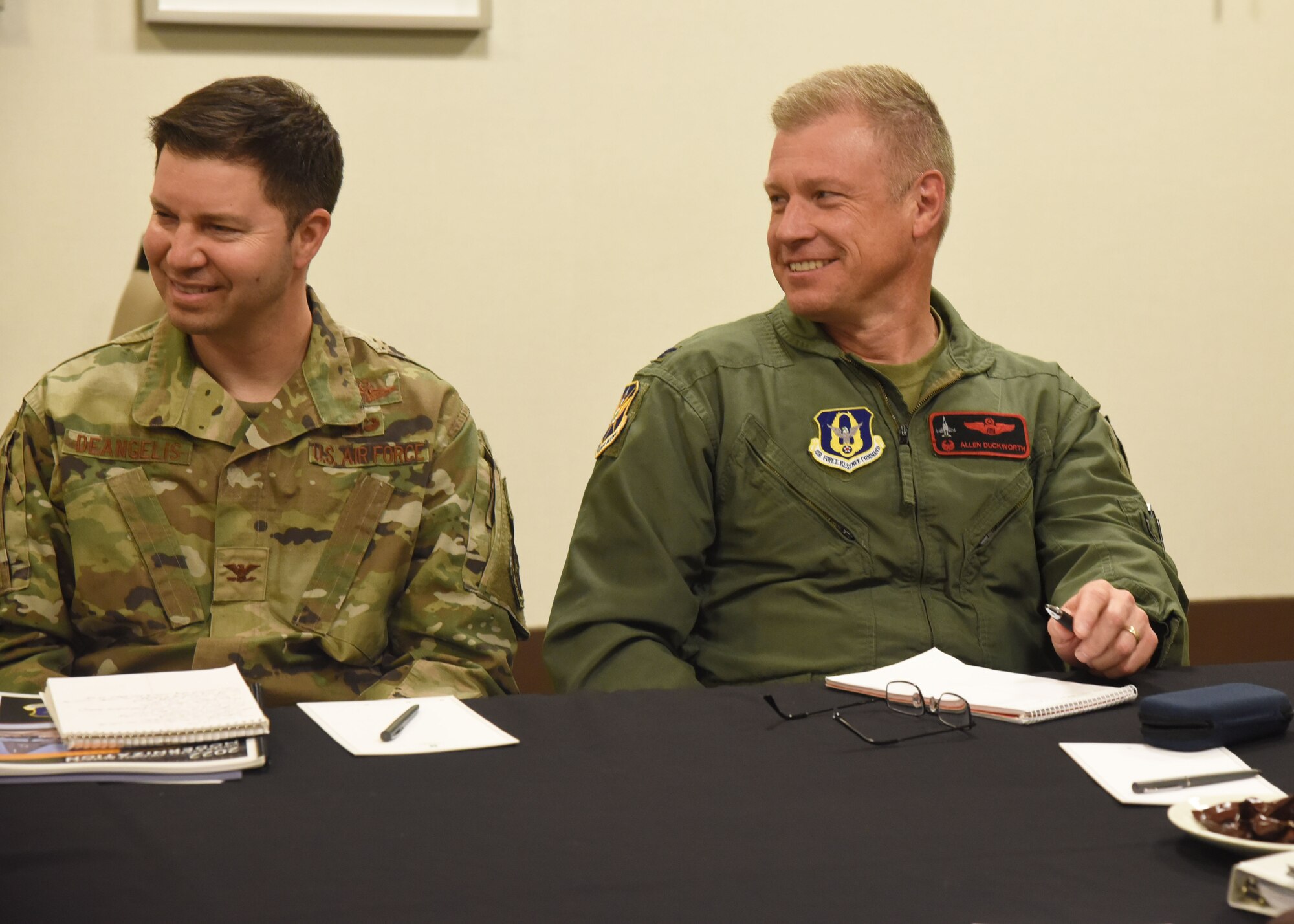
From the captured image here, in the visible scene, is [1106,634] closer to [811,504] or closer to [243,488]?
[811,504]

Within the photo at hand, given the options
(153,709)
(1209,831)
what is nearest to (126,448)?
(153,709)

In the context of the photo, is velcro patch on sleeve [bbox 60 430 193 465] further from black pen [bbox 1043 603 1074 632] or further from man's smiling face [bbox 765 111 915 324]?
black pen [bbox 1043 603 1074 632]

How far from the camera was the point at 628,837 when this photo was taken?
110cm

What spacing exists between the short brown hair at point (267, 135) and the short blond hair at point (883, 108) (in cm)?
72

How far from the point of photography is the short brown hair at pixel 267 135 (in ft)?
6.10

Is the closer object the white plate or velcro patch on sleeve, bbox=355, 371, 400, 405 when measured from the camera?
the white plate

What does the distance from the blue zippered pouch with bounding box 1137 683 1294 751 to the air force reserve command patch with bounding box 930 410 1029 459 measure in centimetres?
70

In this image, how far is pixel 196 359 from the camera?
193 cm

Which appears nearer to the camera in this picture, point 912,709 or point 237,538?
point 912,709

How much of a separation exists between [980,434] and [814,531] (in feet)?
1.03

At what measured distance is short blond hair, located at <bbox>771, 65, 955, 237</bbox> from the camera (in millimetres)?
2148

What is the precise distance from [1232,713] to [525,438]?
2071 millimetres

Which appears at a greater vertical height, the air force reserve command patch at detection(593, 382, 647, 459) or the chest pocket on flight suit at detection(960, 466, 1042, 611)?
the air force reserve command patch at detection(593, 382, 647, 459)

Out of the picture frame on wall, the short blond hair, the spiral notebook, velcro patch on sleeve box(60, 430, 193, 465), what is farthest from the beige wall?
the spiral notebook
